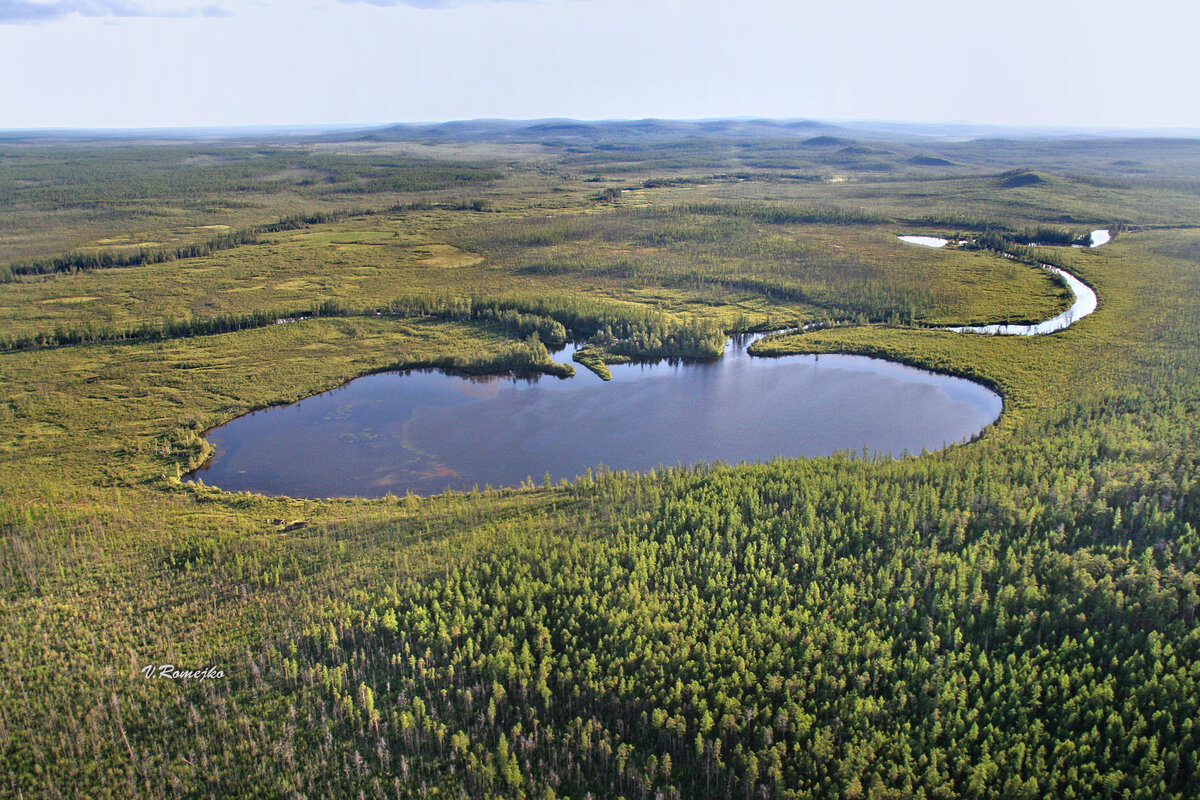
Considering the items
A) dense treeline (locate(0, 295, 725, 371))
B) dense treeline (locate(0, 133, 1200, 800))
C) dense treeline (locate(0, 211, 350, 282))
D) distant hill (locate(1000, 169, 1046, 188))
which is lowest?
dense treeline (locate(0, 133, 1200, 800))

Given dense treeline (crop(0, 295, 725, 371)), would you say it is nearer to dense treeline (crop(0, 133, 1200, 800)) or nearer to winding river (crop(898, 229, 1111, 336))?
dense treeline (crop(0, 133, 1200, 800))

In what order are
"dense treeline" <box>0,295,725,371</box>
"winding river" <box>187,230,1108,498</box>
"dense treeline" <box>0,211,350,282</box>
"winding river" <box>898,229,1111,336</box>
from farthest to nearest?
"dense treeline" <box>0,211,350,282</box> → "winding river" <box>898,229,1111,336</box> → "dense treeline" <box>0,295,725,371</box> → "winding river" <box>187,230,1108,498</box>

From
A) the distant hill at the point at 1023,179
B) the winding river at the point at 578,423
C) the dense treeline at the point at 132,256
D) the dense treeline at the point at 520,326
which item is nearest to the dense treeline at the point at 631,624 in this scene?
the winding river at the point at 578,423

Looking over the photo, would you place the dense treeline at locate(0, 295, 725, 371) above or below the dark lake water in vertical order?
above

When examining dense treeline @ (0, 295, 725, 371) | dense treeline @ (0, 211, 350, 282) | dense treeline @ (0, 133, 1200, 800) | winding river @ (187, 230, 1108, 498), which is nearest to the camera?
dense treeline @ (0, 133, 1200, 800)

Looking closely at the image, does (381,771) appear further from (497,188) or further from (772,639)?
(497,188)

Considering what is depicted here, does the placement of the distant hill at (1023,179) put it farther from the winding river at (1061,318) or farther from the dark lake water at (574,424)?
the dark lake water at (574,424)

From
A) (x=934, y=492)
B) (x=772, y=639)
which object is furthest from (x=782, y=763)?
(x=934, y=492)

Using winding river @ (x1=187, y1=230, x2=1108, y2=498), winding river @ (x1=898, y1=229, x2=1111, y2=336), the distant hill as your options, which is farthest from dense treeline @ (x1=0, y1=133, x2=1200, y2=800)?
the distant hill

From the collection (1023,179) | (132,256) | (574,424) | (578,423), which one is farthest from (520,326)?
(1023,179)
